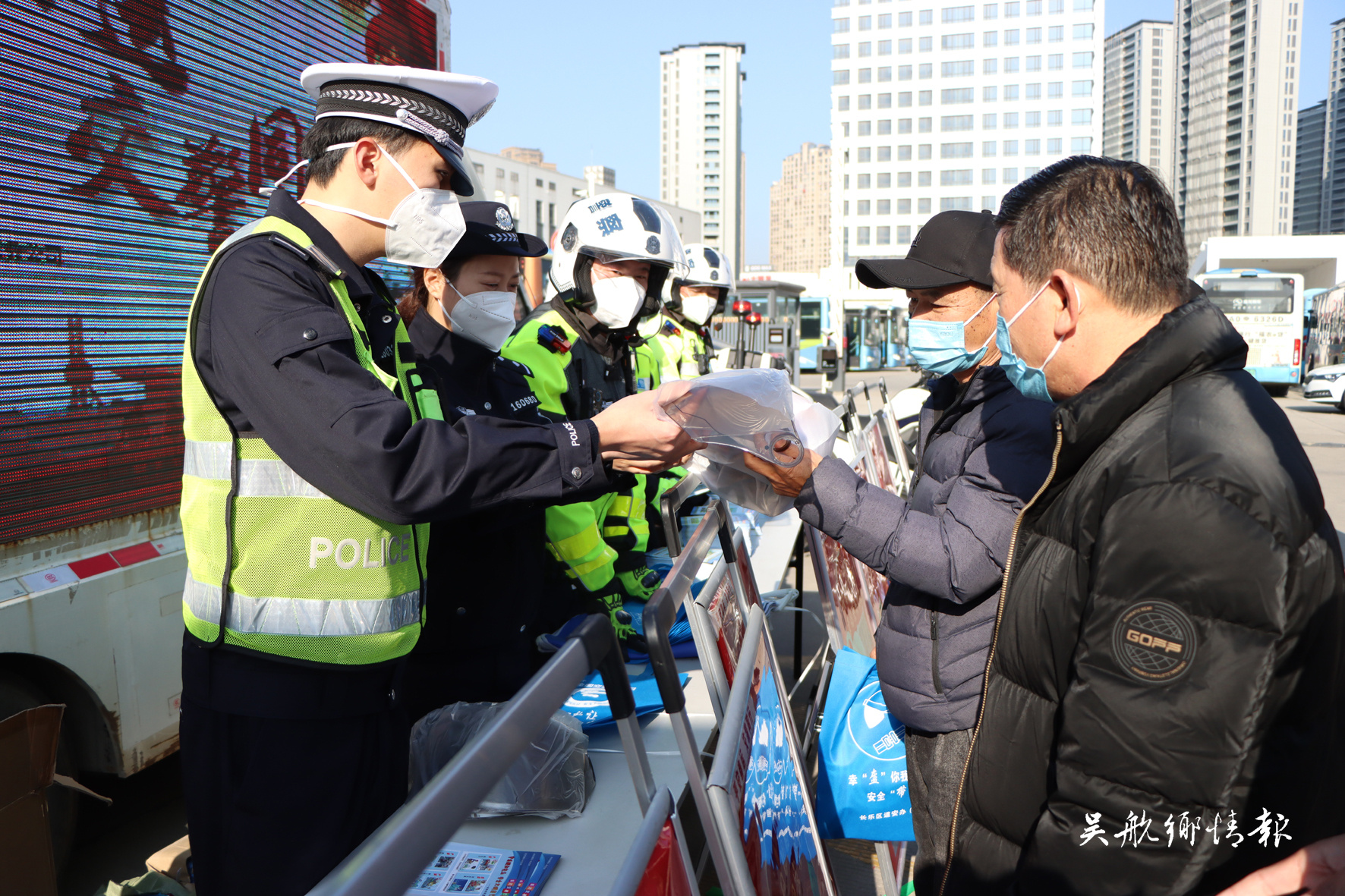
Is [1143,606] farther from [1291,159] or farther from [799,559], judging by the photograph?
[1291,159]

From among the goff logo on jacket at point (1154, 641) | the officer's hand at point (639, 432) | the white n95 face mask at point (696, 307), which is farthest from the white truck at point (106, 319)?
the white n95 face mask at point (696, 307)

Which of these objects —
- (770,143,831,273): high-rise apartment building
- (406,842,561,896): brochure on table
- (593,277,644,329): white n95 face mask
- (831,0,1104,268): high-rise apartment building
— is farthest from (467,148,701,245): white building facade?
(770,143,831,273): high-rise apartment building

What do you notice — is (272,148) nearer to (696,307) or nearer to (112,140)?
(112,140)

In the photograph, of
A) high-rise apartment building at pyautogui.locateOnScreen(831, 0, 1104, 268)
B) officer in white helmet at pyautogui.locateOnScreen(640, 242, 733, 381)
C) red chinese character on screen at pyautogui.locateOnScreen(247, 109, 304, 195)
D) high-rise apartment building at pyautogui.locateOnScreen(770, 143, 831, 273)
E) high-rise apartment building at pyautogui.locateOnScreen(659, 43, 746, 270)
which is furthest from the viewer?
high-rise apartment building at pyautogui.locateOnScreen(770, 143, 831, 273)

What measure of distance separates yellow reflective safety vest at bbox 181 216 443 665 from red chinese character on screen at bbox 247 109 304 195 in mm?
2421

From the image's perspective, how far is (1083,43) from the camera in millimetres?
94000

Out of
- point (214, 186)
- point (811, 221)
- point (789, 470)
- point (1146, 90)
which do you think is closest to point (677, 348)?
point (214, 186)

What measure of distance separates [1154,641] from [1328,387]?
23980mm

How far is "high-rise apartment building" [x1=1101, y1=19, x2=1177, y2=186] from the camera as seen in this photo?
545 feet

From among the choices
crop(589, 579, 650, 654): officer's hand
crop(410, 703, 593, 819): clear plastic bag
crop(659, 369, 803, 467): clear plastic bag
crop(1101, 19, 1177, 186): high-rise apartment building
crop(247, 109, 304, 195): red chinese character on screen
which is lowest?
crop(410, 703, 593, 819): clear plastic bag

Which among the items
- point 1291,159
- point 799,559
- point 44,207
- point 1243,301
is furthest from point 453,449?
point 1291,159

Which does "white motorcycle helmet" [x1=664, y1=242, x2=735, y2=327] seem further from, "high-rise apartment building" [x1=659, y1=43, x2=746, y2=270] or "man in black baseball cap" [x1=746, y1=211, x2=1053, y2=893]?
"high-rise apartment building" [x1=659, y1=43, x2=746, y2=270]

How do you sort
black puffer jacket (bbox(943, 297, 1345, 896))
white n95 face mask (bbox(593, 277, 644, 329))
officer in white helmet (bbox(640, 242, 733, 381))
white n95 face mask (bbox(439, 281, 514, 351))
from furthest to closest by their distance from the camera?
officer in white helmet (bbox(640, 242, 733, 381)) → white n95 face mask (bbox(593, 277, 644, 329)) → white n95 face mask (bbox(439, 281, 514, 351)) → black puffer jacket (bbox(943, 297, 1345, 896))

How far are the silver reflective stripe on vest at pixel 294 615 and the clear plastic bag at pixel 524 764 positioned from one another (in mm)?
473
